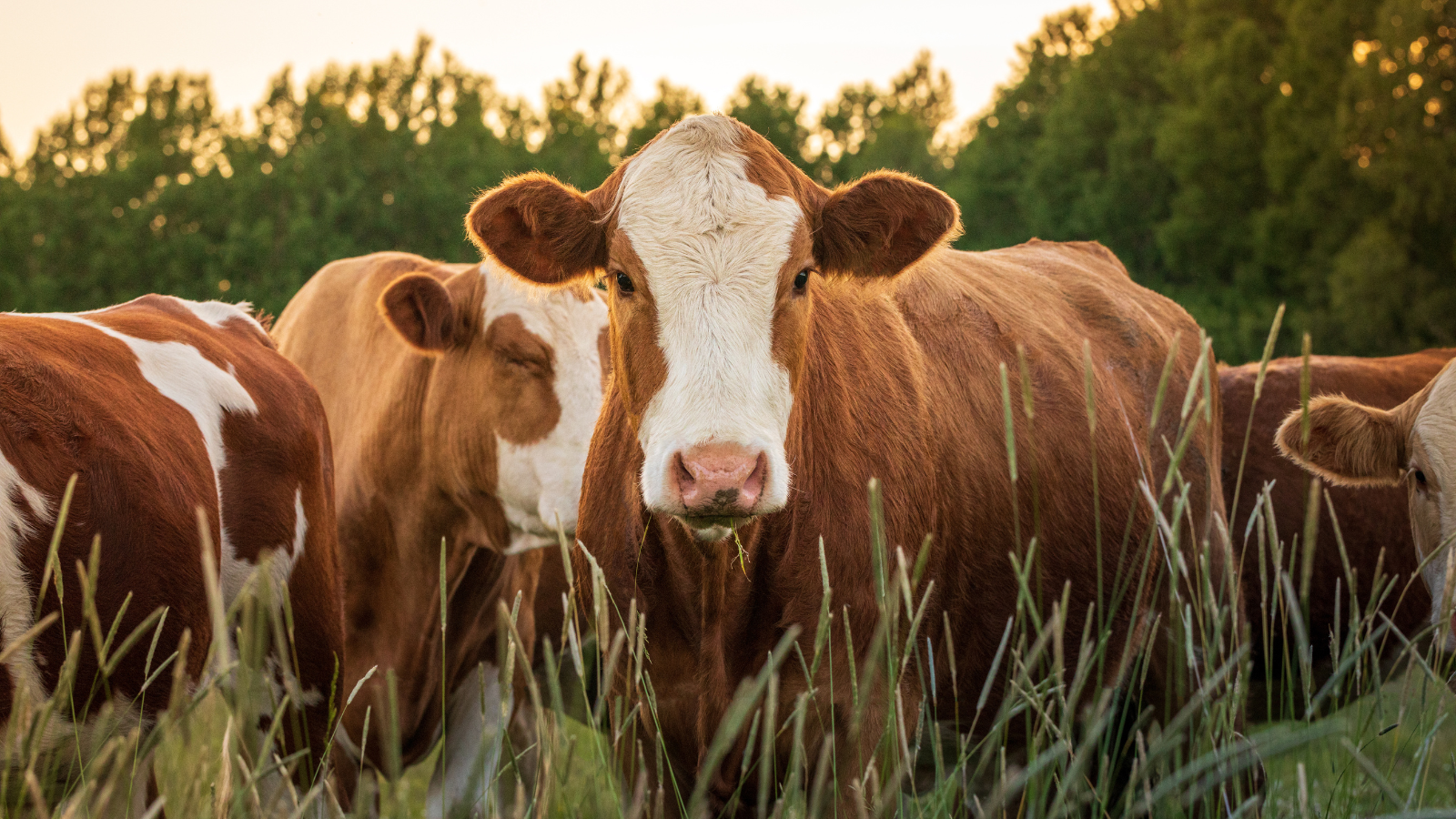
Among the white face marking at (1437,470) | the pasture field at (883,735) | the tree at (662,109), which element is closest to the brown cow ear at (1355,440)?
the white face marking at (1437,470)

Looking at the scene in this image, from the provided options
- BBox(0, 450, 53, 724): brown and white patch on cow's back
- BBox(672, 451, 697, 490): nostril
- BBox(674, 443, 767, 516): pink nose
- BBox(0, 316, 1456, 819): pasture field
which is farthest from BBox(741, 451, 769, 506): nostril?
BBox(0, 450, 53, 724): brown and white patch on cow's back

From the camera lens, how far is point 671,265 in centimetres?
275

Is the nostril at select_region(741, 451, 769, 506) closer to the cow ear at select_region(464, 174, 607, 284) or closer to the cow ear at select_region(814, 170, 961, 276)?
the cow ear at select_region(814, 170, 961, 276)

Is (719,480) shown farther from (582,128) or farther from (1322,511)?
(582,128)

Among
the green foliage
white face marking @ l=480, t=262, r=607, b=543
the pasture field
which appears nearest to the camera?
the pasture field

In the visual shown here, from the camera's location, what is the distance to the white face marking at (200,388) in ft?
11.2

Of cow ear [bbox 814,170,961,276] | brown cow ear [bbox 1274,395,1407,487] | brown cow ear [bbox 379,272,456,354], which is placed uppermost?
cow ear [bbox 814,170,961,276]

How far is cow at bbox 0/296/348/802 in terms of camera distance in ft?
8.54

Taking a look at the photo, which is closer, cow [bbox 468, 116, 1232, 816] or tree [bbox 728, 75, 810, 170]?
cow [bbox 468, 116, 1232, 816]

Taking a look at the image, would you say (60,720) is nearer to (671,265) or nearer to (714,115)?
(671,265)

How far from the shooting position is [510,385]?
4.86 meters

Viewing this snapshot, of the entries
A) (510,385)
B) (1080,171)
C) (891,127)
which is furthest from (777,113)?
(510,385)

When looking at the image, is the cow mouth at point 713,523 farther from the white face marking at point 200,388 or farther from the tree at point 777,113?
the tree at point 777,113

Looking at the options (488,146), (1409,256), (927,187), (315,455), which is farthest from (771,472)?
(488,146)
